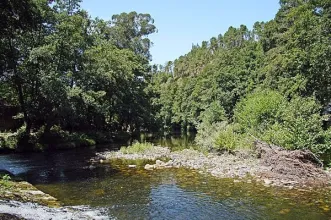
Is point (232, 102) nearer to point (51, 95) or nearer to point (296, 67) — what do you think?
point (296, 67)

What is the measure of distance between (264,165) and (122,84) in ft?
101

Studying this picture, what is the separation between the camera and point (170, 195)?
598 inches

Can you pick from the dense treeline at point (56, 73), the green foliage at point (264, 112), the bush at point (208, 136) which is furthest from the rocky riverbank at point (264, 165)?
the dense treeline at point (56, 73)

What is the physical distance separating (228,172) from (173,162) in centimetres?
508

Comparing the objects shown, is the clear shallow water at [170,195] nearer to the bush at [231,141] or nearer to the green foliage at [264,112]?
the bush at [231,141]

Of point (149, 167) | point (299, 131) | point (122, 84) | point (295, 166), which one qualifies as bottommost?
point (149, 167)

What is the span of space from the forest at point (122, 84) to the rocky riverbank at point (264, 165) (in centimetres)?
111

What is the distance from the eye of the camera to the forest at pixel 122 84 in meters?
21.3

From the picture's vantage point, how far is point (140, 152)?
2894 centimetres

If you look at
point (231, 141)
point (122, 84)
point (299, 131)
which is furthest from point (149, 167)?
point (122, 84)

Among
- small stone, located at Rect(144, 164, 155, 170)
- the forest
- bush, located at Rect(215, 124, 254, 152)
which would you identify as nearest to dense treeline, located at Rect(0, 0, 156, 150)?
the forest

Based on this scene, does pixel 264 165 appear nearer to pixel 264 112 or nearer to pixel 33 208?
pixel 264 112

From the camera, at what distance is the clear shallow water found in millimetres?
12405

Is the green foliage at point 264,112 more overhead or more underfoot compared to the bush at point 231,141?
more overhead
